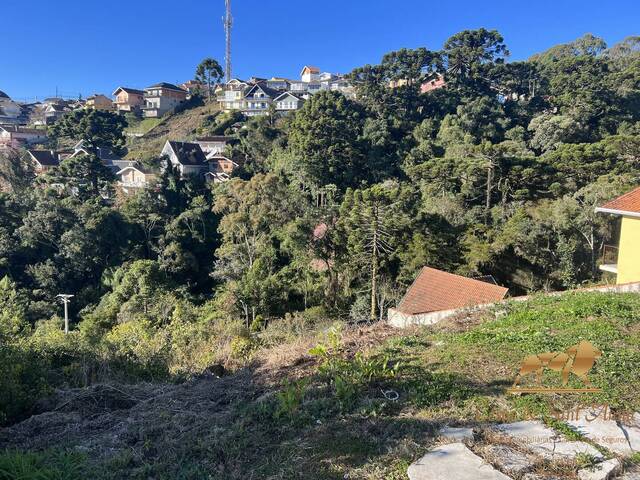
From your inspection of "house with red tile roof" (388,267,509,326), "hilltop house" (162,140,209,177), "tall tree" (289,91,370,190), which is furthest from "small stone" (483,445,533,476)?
"hilltop house" (162,140,209,177)

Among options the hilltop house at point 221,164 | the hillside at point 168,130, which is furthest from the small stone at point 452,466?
the hillside at point 168,130

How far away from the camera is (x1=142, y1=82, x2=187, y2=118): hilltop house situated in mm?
50688

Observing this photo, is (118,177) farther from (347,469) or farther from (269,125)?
(347,469)

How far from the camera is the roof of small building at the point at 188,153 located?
3362 centimetres

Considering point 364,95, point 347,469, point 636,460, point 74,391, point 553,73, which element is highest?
point 553,73

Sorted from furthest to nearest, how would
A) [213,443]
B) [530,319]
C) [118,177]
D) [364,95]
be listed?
[364,95]
[118,177]
[530,319]
[213,443]

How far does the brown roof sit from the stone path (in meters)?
6.34

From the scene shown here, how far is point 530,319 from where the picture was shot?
5336mm

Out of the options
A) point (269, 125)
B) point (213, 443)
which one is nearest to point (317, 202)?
point (269, 125)

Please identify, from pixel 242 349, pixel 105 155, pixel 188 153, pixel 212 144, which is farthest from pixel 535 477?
pixel 105 155

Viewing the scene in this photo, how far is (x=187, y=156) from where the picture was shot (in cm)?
3412

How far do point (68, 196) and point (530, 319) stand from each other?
27474 mm

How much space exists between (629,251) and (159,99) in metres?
51.0

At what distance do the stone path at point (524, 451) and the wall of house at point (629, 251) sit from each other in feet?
20.9
